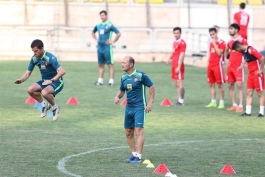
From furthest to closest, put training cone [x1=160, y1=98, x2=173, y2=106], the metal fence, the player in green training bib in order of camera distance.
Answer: the metal fence → training cone [x1=160, y1=98, x2=173, y2=106] → the player in green training bib

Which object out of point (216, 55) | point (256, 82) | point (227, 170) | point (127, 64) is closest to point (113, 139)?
point (127, 64)

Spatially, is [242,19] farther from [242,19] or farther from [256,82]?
[256,82]

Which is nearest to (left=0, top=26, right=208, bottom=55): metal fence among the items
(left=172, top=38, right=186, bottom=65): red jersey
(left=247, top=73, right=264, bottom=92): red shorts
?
(left=172, top=38, right=186, bottom=65): red jersey

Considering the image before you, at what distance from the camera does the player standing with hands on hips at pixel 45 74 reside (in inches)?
584

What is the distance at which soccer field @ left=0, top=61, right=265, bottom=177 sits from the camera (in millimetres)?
11648

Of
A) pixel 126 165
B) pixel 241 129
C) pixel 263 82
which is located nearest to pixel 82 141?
pixel 126 165

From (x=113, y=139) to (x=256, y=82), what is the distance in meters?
4.99

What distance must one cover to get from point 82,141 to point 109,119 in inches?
131

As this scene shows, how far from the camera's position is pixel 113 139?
1467 cm

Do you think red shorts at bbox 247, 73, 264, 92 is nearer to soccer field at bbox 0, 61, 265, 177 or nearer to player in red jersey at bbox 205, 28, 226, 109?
soccer field at bbox 0, 61, 265, 177

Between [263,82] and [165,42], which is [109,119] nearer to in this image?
[263,82]

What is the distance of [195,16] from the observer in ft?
123

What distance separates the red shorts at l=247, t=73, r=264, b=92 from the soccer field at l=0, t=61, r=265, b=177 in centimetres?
76

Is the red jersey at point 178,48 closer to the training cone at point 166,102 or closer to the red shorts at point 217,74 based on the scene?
the red shorts at point 217,74
